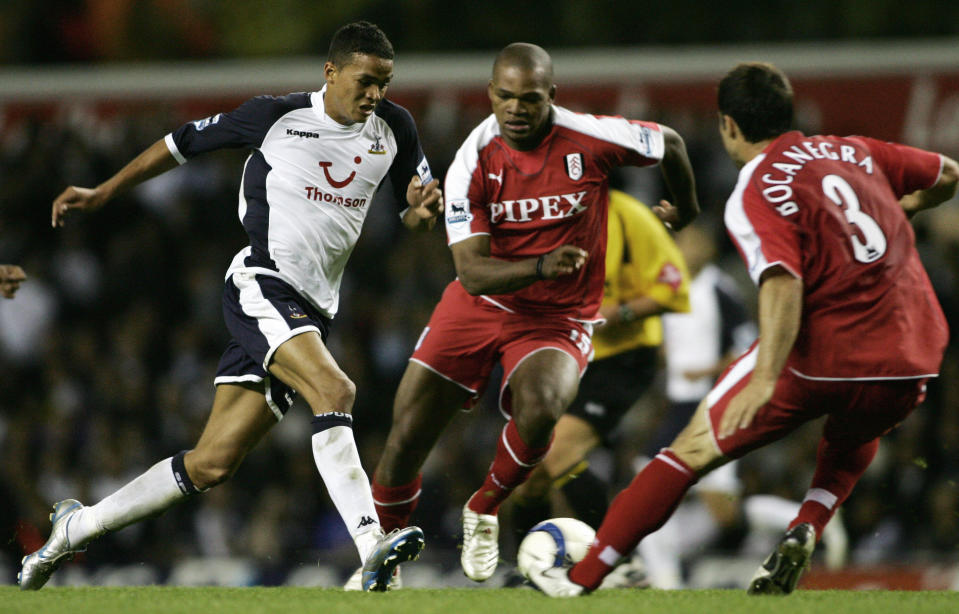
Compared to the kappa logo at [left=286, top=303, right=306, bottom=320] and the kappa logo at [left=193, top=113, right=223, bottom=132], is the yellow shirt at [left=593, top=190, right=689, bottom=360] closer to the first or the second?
the kappa logo at [left=286, top=303, right=306, bottom=320]

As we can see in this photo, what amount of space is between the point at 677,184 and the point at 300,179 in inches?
68.1

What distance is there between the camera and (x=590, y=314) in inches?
232

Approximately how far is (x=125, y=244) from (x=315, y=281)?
6.23 metres

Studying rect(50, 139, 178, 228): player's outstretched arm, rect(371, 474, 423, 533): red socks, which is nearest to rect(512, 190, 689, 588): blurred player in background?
rect(371, 474, 423, 533): red socks

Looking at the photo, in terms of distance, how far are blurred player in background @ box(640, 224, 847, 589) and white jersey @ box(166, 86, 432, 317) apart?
3407 mm

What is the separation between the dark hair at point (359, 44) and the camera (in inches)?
214

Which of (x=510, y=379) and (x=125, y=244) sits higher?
(x=510, y=379)

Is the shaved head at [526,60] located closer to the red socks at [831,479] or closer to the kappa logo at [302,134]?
the kappa logo at [302,134]

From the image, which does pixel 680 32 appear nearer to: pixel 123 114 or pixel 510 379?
→ pixel 123 114

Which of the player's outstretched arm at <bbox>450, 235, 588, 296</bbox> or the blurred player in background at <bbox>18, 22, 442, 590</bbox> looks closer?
the player's outstretched arm at <bbox>450, 235, 588, 296</bbox>

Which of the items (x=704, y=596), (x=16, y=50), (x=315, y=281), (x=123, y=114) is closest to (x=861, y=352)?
(x=704, y=596)

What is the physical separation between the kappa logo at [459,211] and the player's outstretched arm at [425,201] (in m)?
0.11

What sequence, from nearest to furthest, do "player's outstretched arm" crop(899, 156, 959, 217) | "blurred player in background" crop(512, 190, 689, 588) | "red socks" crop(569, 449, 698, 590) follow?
"red socks" crop(569, 449, 698, 590) < "player's outstretched arm" crop(899, 156, 959, 217) < "blurred player in background" crop(512, 190, 689, 588)

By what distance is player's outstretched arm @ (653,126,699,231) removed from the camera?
572 centimetres
